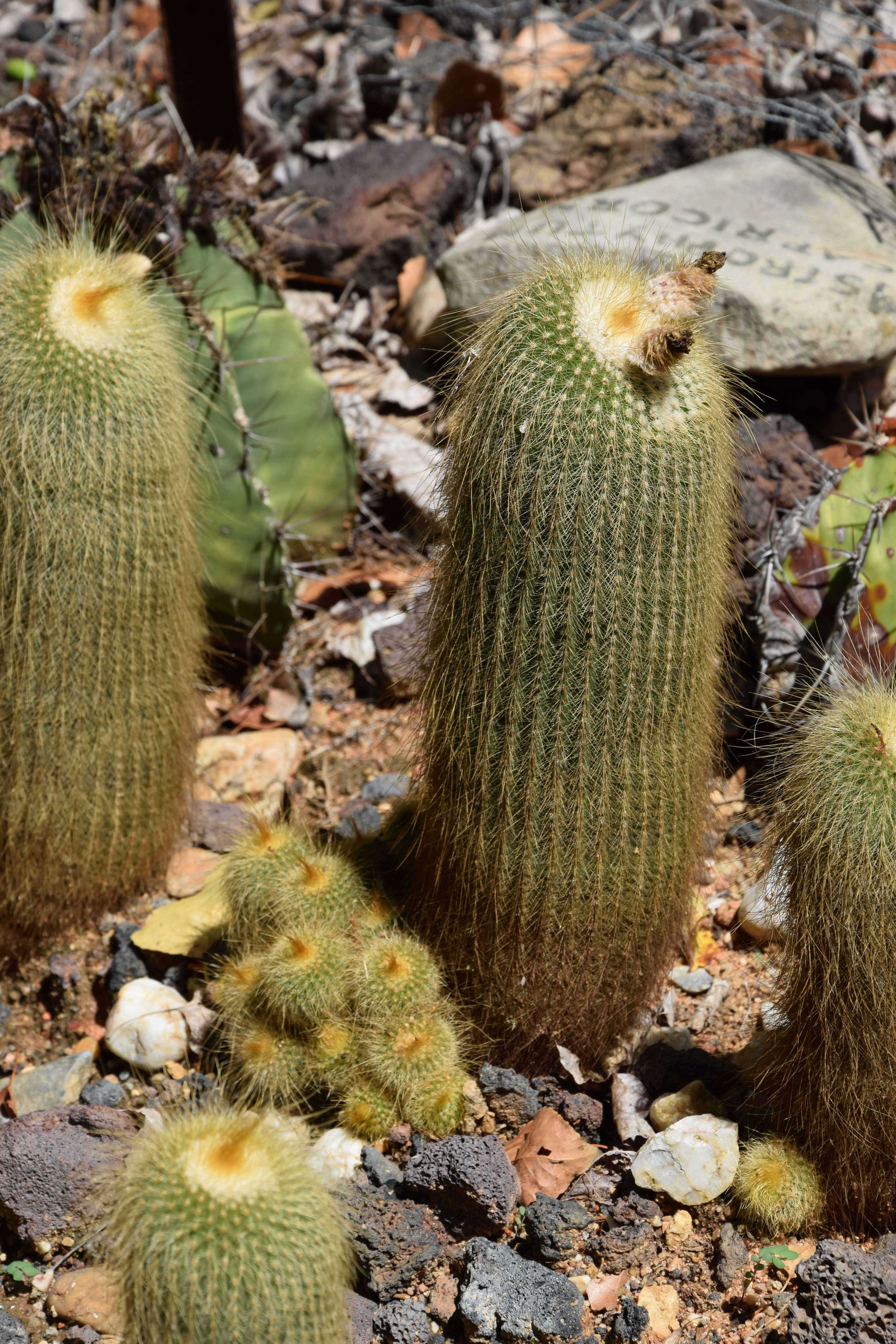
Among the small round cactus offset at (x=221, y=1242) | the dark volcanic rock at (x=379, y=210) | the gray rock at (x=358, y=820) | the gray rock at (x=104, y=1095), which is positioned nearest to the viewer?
the small round cactus offset at (x=221, y=1242)

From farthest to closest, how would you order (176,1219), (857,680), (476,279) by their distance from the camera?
(476,279)
(857,680)
(176,1219)

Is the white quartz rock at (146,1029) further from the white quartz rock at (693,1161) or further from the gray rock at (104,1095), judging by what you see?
the white quartz rock at (693,1161)

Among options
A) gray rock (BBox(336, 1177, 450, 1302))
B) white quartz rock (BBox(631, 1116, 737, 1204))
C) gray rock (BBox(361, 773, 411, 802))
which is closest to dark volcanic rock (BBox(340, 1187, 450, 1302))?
gray rock (BBox(336, 1177, 450, 1302))

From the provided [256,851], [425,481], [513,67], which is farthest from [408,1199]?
[513,67]

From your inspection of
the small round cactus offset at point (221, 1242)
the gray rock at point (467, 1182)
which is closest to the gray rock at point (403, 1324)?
the gray rock at point (467, 1182)

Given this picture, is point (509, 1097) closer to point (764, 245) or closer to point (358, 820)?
point (358, 820)

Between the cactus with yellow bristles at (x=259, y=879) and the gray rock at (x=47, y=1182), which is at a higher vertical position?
the cactus with yellow bristles at (x=259, y=879)

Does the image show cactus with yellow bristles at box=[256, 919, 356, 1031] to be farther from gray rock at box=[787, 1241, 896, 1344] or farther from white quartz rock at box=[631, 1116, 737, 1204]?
gray rock at box=[787, 1241, 896, 1344]

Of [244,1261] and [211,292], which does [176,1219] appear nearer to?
[244,1261]
